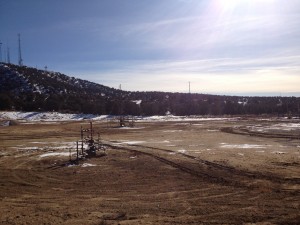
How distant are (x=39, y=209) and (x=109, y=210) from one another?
261cm

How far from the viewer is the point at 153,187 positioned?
1802cm

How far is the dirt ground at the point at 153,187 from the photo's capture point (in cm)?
1358

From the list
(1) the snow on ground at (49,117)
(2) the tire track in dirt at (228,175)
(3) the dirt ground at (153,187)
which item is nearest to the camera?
(3) the dirt ground at (153,187)

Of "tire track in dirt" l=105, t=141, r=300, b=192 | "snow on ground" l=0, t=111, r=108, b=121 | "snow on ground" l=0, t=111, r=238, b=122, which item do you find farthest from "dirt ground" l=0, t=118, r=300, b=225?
"snow on ground" l=0, t=111, r=108, b=121

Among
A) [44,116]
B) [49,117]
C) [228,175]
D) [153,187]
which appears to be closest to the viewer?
[153,187]

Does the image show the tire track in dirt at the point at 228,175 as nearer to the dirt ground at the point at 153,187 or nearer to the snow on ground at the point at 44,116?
the dirt ground at the point at 153,187

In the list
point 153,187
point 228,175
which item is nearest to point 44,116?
point 228,175

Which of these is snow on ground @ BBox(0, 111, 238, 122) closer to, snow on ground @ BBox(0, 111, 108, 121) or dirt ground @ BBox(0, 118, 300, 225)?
snow on ground @ BBox(0, 111, 108, 121)

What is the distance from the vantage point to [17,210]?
47.9 ft

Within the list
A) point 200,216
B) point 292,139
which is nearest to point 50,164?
point 200,216

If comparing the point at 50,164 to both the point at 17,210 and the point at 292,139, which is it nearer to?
the point at 17,210

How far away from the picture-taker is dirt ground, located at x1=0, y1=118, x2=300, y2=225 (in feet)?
44.5

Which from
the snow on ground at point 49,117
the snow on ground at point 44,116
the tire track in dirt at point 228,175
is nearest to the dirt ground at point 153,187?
the tire track in dirt at point 228,175

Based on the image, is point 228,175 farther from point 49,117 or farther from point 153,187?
point 49,117
